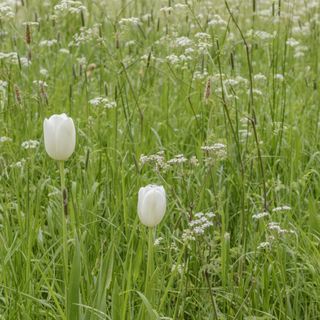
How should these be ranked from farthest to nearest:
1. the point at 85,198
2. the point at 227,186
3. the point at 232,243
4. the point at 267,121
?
1. the point at 267,121
2. the point at 227,186
3. the point at 232,243
4. the point at 85,198

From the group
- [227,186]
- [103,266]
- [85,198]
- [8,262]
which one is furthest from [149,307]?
[227,186]

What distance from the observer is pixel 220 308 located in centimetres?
246

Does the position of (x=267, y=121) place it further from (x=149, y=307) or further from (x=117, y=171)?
(x=149, y=307)

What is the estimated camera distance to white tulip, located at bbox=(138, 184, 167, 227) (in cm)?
179

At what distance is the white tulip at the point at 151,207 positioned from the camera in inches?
70.4

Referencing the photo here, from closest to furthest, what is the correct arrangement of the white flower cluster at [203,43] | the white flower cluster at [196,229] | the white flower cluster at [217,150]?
the white flower cluster at [196,229], the white flower cluster at [217,150], the white flower cluster at [203,43]

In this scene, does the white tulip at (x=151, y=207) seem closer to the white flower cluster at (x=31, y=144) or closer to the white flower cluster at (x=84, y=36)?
the white flower cluster at (x=31, y=144)

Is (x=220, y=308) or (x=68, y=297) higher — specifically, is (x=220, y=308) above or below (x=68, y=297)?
below

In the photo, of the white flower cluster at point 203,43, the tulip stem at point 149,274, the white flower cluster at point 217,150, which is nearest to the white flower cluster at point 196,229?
the tulip stem at point 149,274

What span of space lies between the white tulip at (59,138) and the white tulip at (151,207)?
0.21m

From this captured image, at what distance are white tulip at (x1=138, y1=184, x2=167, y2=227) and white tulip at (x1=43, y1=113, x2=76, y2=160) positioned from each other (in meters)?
0.21

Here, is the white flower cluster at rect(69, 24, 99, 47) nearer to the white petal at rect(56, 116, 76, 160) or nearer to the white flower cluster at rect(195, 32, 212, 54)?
the white flower cluster at rect(195, 32, 212, 54)

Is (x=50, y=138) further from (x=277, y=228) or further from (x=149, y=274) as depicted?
(x=277, y=228)

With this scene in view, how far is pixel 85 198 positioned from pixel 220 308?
1.93ft
